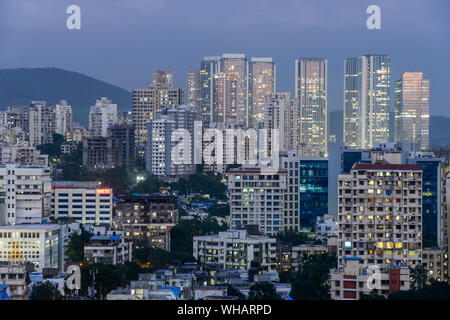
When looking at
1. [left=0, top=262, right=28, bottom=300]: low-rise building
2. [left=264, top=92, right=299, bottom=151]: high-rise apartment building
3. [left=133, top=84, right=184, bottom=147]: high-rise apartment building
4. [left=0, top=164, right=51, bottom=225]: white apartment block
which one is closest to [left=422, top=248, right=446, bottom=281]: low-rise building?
[left=0, top=262, right=28, bottom=300]: low-rise building

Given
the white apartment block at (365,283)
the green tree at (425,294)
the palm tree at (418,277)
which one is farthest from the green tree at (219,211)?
the green tree at (425,294)

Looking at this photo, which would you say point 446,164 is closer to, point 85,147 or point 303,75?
point 303,75

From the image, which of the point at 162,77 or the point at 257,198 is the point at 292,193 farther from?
the point at 162,77

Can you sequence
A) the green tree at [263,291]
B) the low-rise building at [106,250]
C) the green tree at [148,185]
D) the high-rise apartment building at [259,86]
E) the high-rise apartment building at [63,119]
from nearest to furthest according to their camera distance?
1. the green tree at [263,291]
2. the low-rise building at [106,250]
3. the green tree at [148,185]
4. the high-rise apartment building at [259,86]
5. the high-rise apartment building at [63,119]

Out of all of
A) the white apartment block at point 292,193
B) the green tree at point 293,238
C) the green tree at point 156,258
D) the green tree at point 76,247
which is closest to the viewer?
the green tree at point 156,258

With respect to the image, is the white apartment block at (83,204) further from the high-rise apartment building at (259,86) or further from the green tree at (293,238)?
the high-rise apartment building at (259,86)
